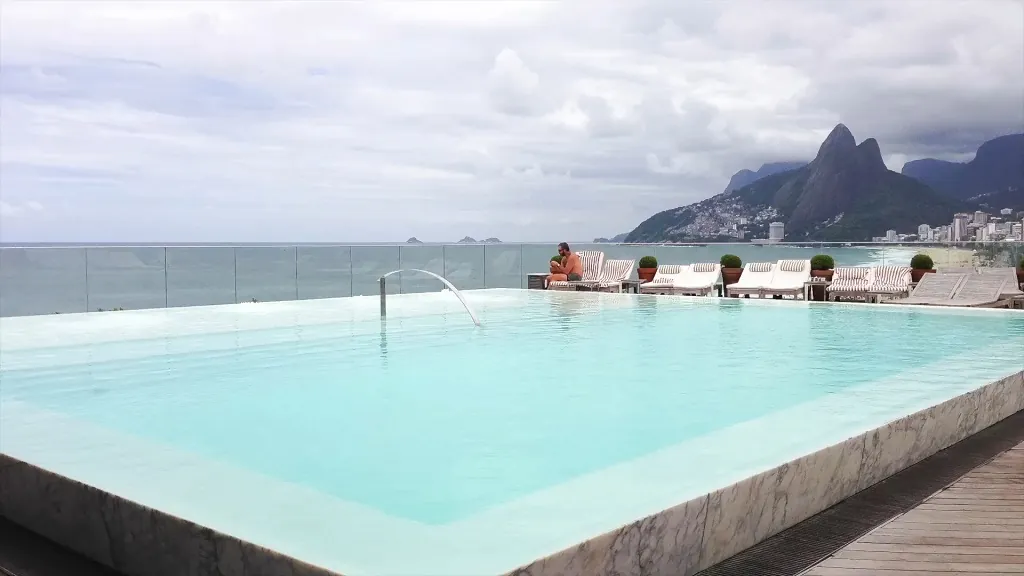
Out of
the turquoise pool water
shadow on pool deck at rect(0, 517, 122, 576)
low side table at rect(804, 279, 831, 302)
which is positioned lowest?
shadow on pool deck at rect(0, 517, 122, 576)

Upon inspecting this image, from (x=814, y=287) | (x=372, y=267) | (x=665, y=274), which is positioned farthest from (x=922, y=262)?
(x=372, y=267)

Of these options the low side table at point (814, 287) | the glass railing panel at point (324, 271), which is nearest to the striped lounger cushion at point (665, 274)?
the low side table at point (814, 287)

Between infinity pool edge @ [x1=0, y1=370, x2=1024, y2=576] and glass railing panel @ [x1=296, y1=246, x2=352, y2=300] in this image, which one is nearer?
infinity pool edge @ [x1=0, y1=370, x2=1024, y2=576]

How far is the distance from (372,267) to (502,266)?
225cm

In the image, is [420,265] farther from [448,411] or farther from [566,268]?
[448,411]

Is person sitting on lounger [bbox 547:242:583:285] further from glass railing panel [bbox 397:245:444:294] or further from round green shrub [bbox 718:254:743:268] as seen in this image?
round green shrub [bbox 718:254:743:268]

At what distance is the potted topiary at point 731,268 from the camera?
13.8m

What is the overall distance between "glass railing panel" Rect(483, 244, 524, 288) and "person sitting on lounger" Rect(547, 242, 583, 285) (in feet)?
3.86

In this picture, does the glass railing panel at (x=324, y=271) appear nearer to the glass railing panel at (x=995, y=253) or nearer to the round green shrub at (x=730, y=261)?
the round green shrub at (x=730, y=261)

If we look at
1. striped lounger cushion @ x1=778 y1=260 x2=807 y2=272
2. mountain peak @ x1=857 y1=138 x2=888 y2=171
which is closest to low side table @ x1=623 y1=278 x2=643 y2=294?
striped lounger cushion @ x1=778 y1=260 x2=807 y2=272

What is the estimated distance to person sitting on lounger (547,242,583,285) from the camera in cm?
1310

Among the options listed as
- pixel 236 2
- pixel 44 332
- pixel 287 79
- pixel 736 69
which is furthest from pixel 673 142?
pixel 44 332

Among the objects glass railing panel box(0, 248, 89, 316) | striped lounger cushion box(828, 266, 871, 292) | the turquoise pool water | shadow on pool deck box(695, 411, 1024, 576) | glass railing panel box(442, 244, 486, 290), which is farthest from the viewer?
glass railing panel box(442, 244, 486, 290)

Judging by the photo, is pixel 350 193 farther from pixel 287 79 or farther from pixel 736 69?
pixel 736 69
